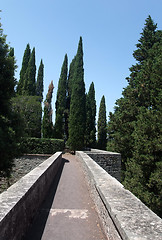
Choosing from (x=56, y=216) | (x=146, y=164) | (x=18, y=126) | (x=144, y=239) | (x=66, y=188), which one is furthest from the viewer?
(x=146, y=164)

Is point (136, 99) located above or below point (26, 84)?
below

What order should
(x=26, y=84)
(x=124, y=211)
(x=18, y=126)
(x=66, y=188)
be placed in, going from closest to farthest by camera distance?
(x=124, y=211) → (x=66, y=188) → (x=18, y=126) → (x=26, y=84)

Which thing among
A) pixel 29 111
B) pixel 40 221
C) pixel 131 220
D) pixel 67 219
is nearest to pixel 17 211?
pixel 40 221

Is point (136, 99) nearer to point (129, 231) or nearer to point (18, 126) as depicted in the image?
point (18, 126)

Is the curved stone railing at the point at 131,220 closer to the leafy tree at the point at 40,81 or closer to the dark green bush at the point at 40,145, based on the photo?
the dark green bush at the point at 40,145

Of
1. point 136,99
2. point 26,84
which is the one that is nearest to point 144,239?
point 136,99

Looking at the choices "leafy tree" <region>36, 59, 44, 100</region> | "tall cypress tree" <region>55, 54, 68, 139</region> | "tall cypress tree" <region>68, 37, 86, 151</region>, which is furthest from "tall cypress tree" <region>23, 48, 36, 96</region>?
"tall cypress tree" <region>68, 37, 86, 151</region>

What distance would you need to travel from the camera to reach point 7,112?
8.98 metres

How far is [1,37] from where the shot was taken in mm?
9000

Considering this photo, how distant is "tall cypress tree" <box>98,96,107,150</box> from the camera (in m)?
33.6

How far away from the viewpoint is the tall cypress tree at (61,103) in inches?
1195

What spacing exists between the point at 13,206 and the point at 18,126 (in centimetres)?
676

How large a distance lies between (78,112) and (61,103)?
806cm

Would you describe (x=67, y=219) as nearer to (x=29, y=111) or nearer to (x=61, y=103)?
(x=29, y=111)
